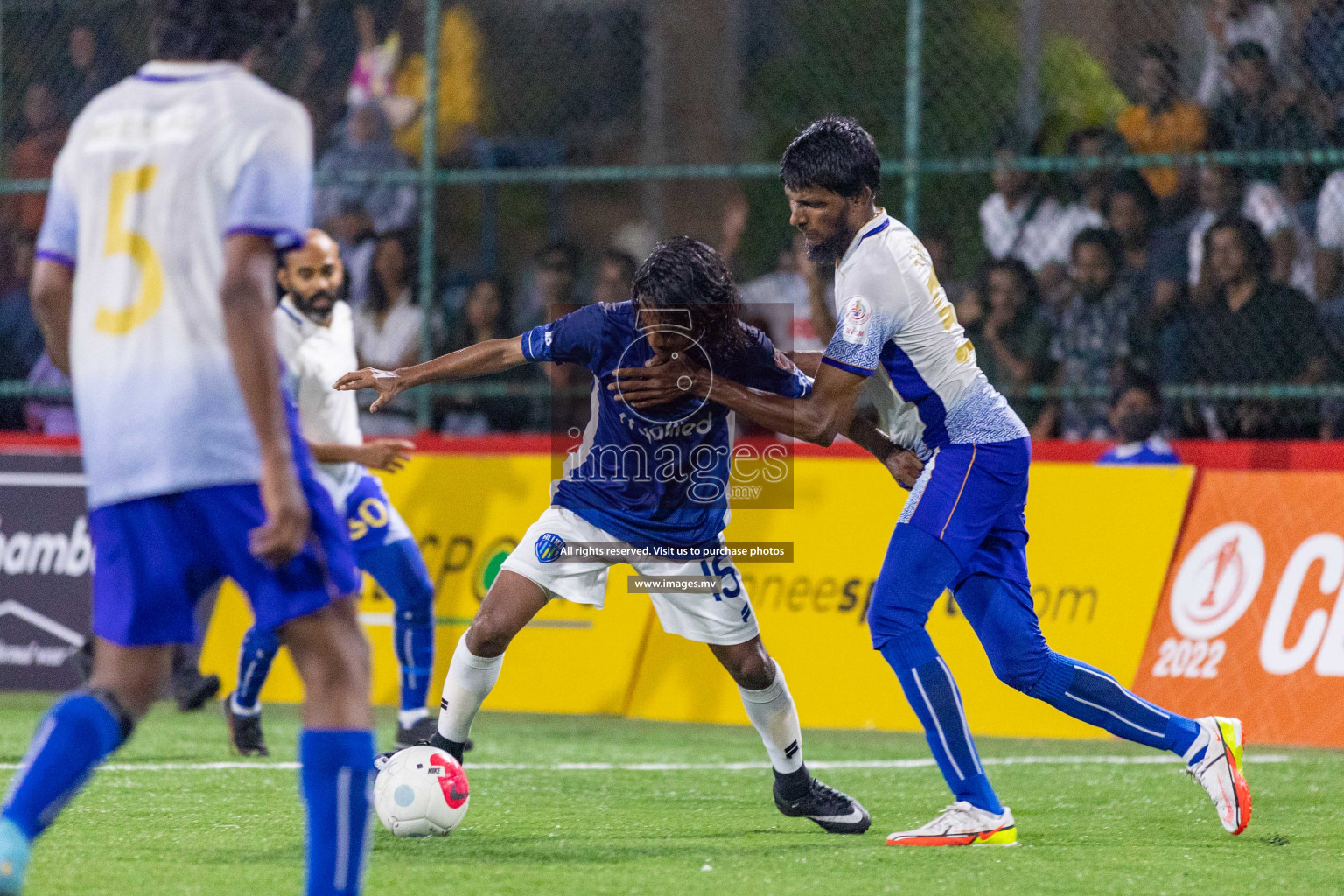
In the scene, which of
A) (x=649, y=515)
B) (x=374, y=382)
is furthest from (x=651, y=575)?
(x=374, y=382)

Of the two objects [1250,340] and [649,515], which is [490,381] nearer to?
[1250,340]

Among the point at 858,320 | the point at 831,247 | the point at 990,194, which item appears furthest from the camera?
the point at 990,194

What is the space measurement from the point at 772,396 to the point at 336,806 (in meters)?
2.38

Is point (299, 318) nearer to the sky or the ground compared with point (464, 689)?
nearer to the sky

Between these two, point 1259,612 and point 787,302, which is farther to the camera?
point 787,302

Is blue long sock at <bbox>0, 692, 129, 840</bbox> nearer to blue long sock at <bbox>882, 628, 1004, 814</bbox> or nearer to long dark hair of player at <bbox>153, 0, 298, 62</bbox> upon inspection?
long dark hair of player at <bbox>153, 0, 298, 62</bbox>

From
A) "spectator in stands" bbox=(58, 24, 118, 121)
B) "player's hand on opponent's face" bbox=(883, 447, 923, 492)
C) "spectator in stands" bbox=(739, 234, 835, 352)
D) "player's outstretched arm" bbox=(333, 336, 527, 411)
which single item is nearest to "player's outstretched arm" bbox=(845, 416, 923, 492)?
"player's hand on opponent's face" bbox=(883, 447, 923, 492)

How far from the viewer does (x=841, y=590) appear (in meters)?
9.09

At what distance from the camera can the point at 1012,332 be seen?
10219 millimetres

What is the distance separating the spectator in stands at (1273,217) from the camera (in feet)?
32.1

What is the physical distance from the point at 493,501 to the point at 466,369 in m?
3.67

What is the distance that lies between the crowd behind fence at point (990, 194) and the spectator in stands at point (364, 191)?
0.8 inches

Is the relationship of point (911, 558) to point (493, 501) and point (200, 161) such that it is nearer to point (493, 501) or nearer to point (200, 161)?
point (200, 161)

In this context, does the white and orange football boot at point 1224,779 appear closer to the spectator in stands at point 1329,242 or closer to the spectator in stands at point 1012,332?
the spectator in stands at point 1012,332
